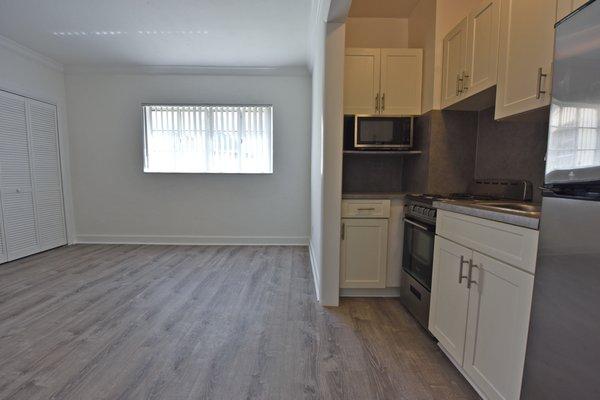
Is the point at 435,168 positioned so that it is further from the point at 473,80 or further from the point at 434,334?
the point at 434,334

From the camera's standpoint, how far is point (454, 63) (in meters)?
2.17

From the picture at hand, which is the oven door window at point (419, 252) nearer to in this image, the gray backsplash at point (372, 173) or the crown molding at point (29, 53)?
the gray backsplash at point (372, 173)

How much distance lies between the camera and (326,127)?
2320 mm

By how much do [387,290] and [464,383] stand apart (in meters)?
1.09

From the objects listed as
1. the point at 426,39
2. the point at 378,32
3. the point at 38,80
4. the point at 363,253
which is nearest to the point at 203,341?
the point at 363,253

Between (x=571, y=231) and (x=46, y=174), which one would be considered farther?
(x=46, y=174)

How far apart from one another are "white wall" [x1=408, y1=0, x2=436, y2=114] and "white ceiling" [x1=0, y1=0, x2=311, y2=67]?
1083mm

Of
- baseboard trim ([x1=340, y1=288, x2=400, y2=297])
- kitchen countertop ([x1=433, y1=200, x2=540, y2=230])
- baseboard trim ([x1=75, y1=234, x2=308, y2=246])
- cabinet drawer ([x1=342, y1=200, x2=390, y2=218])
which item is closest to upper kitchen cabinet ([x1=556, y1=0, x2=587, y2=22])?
kitchen countertop ([x1=433, y1=200, x2=540, y2=230])

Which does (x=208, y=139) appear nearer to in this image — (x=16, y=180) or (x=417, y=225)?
(x=16, y=180)

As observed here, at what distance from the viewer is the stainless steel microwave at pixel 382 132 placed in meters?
2.57

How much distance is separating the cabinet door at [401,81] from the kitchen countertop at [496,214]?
3.94 ft

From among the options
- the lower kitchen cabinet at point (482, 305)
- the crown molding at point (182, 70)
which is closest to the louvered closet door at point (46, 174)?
the crown molding at point (182, 70)

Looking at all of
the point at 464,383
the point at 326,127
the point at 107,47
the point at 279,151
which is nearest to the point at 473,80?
the point at 326,127

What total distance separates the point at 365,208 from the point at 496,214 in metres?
1.21
